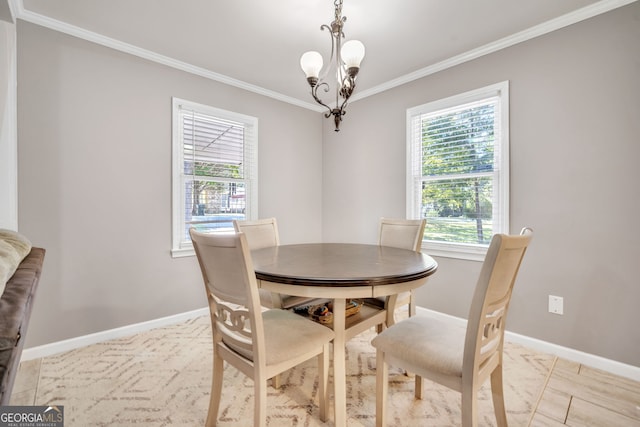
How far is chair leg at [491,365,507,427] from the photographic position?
132 cm

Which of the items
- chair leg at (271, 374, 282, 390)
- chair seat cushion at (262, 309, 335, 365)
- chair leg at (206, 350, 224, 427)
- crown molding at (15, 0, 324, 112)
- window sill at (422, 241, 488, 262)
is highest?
crown molding at (15, 0, 324, 112)

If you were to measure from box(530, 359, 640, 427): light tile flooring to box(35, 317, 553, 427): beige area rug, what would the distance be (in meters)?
0.07

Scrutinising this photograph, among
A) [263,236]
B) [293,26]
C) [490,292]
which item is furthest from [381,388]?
[293,26]

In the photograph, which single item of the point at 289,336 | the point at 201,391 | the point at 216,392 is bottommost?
the point at 201,391

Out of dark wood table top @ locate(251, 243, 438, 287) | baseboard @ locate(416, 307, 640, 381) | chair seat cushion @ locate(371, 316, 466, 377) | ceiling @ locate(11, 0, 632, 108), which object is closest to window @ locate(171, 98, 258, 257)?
ceiling @ locate(11, 0, 632, 108)

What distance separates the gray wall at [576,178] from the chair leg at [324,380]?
5.79ft

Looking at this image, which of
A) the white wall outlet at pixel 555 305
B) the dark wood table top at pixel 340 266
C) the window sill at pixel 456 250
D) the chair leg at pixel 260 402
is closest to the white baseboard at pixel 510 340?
the white wall outlet at pixel 555 305

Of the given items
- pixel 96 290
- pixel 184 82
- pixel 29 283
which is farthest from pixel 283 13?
pixel 96 290

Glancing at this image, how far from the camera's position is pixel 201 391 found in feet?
5.76

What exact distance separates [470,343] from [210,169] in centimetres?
274

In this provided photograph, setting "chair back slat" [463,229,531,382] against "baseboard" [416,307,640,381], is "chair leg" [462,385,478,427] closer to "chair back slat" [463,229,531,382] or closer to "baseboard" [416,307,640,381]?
"chair back slat" [463,229,531,382]

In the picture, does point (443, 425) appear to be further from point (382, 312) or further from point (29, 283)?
point (29, 283)

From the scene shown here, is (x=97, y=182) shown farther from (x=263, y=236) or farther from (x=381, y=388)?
(x=381, y=388)

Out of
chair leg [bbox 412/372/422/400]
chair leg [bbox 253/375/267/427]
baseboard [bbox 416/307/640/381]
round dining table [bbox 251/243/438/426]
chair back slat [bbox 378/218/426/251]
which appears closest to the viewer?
chair leg [bbox 253/375/267/427]
